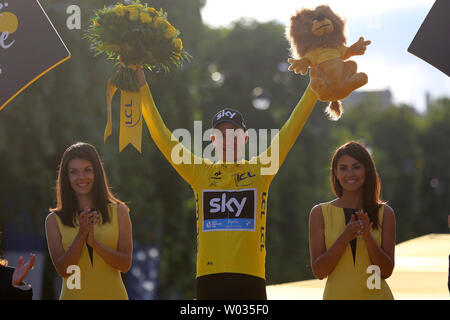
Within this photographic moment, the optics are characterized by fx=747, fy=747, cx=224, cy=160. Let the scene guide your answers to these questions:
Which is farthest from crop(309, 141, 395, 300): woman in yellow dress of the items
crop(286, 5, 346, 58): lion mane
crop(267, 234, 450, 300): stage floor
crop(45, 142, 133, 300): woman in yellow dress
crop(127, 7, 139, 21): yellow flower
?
crop(267, 234, 450, 300): stage floor

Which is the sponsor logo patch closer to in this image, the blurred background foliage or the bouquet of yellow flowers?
the bouquet of yellow flowers

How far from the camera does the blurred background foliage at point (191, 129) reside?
1409 centimetres

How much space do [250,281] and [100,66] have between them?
1133 centimetres

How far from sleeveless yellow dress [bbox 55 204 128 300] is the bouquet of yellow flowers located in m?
1.11

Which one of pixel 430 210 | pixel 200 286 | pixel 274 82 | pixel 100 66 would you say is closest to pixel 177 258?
pixel 100 66

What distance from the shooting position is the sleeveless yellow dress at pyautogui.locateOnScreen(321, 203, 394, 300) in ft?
15.2

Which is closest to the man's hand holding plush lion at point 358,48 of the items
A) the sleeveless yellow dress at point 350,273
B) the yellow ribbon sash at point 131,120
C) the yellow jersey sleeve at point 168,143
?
the sleeveless yellow dress at point 350,273

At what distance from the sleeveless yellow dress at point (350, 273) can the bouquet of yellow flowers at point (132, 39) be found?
66.2 inches

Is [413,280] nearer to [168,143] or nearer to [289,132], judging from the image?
[289,132]

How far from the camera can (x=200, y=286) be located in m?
5.04

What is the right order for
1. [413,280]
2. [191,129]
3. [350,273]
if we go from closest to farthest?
1. [350,273]
2. [413,280]
3. [191,129]

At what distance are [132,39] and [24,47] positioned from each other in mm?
751

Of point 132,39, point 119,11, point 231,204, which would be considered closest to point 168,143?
point 231,204

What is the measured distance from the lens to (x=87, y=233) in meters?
4.66
